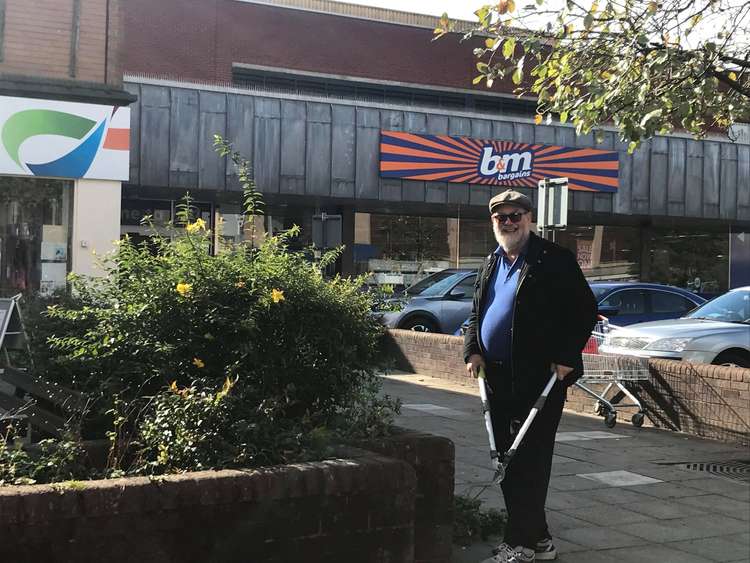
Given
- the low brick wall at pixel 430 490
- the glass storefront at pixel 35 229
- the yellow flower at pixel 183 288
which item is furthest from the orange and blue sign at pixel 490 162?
the yellow flower at pixel 183 288

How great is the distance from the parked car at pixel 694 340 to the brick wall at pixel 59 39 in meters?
9.95

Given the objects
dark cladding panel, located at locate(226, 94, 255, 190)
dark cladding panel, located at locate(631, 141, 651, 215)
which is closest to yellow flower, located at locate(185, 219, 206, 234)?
dark cladding panel, located at locate(226, 94, 255, 190)

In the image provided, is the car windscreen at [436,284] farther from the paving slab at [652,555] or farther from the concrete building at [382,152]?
the paving slab at [652,555]

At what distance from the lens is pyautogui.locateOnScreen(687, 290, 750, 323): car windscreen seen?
10.9 meters

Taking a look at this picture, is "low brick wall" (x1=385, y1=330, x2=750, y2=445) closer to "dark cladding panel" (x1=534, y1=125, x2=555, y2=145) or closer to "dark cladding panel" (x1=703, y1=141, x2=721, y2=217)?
"dark cladding panel" (x1=534, y1=125, x2=555, y2=145)

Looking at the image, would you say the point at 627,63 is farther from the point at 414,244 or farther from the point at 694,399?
the point at 414,244

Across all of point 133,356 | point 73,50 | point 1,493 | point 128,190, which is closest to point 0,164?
point 73,50

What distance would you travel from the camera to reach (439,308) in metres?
17.1

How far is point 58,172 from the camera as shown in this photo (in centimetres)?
1551

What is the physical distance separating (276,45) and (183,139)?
9.24 m

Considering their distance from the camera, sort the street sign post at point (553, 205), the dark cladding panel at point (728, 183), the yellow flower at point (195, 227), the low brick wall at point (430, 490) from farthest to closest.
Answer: the dark cladding panel at point (728, 183), the street sign post at point (553, 205), the yellow flower at point (195, 227), the low brick wall at point (430, 490)

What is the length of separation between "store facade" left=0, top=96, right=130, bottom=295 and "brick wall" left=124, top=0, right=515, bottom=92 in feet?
A: 41.2

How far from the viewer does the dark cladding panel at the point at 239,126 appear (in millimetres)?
22203

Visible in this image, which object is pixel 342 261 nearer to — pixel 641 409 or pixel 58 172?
pixel 58 172
